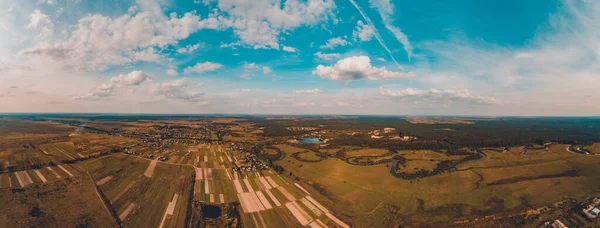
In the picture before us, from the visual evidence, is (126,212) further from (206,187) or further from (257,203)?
(257,203)

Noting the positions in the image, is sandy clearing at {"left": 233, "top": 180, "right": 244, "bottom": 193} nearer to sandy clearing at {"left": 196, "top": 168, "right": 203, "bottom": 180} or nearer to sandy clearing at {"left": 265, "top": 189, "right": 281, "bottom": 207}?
sandy clearing at {"left": 265, "top": 189, "right": 281, "bottom": 207}

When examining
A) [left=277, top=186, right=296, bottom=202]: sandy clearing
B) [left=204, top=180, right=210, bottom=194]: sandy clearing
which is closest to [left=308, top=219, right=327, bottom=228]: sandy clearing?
[left=277, top=186, right=296, bottom=202]: sandy clearing

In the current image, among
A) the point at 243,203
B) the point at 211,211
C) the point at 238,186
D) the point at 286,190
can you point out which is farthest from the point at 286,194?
the point at 211,211

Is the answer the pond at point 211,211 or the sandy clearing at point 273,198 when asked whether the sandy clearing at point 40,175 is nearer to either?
the pond at point 211,211

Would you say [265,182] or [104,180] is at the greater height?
[104,180]

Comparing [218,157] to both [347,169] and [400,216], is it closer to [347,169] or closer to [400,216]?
[347,169]

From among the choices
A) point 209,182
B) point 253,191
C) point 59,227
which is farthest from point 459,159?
point 59,227

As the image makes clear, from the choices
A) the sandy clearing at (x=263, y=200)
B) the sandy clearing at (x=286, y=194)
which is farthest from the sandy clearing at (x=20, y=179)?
the sandy clearing at (x=286, y=194)
